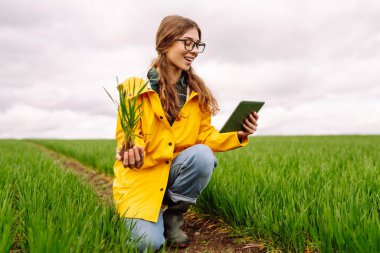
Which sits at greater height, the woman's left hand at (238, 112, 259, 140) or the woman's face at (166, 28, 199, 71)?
the woman's face at (166, 28, 199, 71)

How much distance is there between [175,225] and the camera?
8.96 feet

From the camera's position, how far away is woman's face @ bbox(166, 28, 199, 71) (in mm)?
2686

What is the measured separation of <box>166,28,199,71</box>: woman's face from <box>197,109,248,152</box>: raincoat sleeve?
0.47 metres

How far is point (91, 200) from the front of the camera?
2572mm

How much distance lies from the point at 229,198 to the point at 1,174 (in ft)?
8.61

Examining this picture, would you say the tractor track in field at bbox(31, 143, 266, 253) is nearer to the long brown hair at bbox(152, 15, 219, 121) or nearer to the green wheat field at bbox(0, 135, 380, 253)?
the green wheat field at bbox(0, 135, 380, 253)

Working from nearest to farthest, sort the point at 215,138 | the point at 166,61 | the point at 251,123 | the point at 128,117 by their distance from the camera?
the point at 128,117 → the point at 251,123 → the point at 166,61 → the point at 215,138

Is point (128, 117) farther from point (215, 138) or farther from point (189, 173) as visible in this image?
point (215, 138)

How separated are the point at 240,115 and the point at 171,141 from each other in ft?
1.82

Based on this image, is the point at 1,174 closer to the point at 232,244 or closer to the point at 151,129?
the point at 151,129

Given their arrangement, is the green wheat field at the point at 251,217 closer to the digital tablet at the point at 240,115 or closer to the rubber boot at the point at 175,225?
the rubber boot at the point at 175,225

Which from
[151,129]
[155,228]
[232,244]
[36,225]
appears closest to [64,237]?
[36,225]

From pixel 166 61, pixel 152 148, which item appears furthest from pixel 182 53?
pixel 152 148

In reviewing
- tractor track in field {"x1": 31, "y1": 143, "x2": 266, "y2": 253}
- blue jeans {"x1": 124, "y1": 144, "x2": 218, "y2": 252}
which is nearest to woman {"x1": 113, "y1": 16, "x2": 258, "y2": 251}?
blue jeans {"x1": 124, "y1": 144, "x2": 218, "y2": 252}
